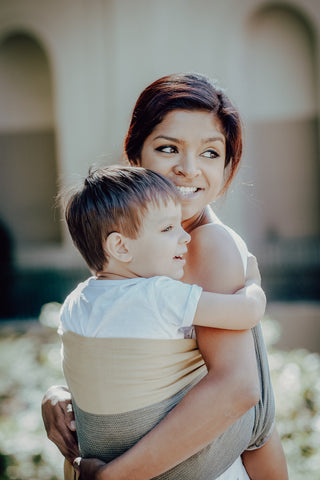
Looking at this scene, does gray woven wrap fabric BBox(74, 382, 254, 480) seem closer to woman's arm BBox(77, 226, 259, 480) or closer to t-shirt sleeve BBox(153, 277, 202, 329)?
woman's arm BBox(77, 226, 259, 480)

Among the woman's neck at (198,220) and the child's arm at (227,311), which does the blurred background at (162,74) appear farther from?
the child's arm at (227,311)

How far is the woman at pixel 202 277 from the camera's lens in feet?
3.98

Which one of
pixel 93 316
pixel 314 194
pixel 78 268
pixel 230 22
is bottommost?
pixel 78 268

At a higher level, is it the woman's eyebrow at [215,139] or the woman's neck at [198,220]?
the woman's eyebrow at [215,139]

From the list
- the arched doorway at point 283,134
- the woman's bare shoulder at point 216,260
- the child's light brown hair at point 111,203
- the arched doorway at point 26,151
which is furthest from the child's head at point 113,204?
the arched doorway at point 26,151

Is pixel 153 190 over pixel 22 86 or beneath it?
beneath

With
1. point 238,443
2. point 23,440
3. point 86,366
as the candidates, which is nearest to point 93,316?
point 86,366

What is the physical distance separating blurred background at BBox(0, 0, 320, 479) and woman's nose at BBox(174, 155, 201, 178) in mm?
5570

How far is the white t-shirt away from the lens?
122 cm

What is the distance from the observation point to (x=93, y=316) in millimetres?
1268

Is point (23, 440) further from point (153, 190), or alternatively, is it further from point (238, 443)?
point (153, 190)

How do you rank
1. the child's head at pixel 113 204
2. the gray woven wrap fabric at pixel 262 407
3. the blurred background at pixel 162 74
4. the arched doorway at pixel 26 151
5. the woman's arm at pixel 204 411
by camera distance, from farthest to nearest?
the arched doorway at pixel 26 151 → the blurred background at pixel 162 74 → the gray woven wrap fabric at pixel 262 407 → the child's head at pixel 113 204 → the woman's arm at pixel 204 411

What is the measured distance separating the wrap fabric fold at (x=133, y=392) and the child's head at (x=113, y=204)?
24cm

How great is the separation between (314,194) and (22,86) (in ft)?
16.3
